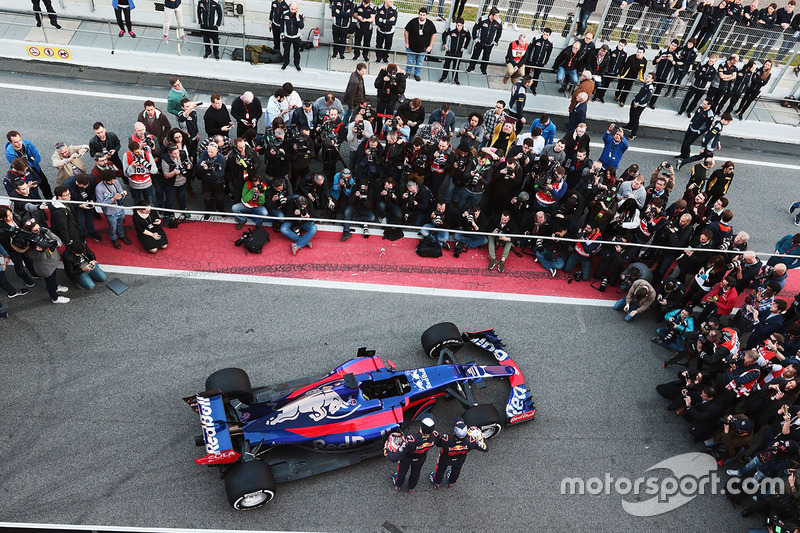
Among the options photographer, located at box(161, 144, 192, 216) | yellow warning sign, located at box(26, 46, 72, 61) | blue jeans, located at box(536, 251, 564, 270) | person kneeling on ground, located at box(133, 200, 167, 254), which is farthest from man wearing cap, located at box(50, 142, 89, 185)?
blue jeans, located at box(536, 251, 564, 270)

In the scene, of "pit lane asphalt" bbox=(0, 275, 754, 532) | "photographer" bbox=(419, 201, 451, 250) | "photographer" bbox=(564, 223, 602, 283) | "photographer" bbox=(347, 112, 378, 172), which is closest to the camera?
"pit lane asphalt" bbox=(0, 275, 754, 532)

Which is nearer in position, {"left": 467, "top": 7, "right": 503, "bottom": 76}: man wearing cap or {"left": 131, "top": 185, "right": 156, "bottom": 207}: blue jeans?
{"left": 131, "top": 185, "right": 156, "bottom": 207}: blue jeans

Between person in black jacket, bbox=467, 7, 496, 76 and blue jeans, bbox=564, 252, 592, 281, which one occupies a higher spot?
person in black jacket, bbox=467, 7, 496, 76

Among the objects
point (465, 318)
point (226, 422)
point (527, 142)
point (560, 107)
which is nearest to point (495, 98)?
point (560, 107)

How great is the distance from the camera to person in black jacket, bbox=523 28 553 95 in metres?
14.7

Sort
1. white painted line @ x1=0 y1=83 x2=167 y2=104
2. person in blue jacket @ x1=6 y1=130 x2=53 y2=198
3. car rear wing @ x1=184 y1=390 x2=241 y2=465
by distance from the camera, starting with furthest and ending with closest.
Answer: white painted line @ x1=0 y1=83 x2=167 y2=104
person in blue jacket @ x1=6 y1=130 x2=53 y2=198
car rear wing @ x1=184 y1=390 x2=241 y2=465

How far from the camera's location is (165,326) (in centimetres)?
950

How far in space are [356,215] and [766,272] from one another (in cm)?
696

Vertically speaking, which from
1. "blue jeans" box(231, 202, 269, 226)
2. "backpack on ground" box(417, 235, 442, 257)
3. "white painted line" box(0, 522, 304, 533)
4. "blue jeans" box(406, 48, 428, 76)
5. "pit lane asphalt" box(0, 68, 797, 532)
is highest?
"blue jeans" box(406, 48, 428, 76)

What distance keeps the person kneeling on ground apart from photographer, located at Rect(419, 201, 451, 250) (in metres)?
4.52

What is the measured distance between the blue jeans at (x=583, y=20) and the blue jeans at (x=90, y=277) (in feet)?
40.9

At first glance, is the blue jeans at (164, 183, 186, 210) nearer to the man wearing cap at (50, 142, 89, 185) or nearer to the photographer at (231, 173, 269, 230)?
the photographer at (231, 173, 269, 230)

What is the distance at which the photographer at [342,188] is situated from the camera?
428 inches

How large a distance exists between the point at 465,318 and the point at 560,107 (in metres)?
7.61
